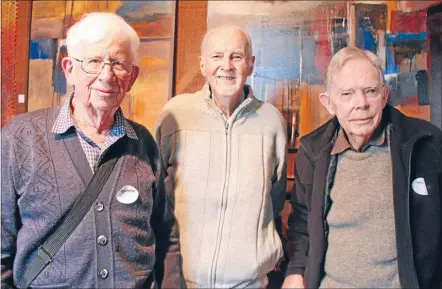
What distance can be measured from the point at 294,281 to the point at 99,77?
0.96 metres

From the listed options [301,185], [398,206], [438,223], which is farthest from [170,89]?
[438,223]

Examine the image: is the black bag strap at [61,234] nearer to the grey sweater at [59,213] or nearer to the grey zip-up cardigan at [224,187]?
the grey sweater at [59,213]

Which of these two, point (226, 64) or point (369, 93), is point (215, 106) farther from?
point (369, 93)

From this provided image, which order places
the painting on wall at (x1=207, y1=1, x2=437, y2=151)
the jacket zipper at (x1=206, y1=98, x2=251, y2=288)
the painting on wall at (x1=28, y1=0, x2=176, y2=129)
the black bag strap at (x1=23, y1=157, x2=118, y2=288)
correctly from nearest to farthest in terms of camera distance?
the black bag strap at (x1=23, y1=157, x2=118, y2=288), the jacket zipper at (x1=206, y1=98, x2=251, y2=288), the painting on wall at (x1=207, y1=1, x2=437, y2=151), the painting on wall at (x1=28, y1=0, x2=176, y2=129)

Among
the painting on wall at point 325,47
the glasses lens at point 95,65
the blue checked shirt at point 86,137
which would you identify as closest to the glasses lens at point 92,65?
the glasses lens at point 95,65

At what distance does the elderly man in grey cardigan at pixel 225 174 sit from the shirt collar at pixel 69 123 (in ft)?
0.78

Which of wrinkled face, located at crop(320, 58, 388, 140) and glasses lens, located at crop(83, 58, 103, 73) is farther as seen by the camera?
wrinkled face, located at crop(320, 58, 388, 140)

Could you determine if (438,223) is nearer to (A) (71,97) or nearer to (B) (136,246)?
(B) (136,246)

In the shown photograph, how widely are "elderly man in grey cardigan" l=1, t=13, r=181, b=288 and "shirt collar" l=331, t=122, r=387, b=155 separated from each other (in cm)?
65

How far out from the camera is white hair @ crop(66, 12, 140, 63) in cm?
121

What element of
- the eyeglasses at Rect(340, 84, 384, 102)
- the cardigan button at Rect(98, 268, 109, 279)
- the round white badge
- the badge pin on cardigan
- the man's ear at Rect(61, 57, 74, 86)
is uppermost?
the man's ear at Rect(61, 57, 74, 86)

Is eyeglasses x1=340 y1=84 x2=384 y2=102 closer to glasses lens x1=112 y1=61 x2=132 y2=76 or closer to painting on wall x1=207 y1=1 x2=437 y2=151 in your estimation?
painting on wall x1=207 y1=1 x2=437 y2=151

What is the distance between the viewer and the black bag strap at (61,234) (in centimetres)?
117

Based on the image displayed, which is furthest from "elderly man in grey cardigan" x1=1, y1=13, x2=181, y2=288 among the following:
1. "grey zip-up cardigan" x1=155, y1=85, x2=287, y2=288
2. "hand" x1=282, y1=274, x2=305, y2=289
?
"hand" x1=282, y1=274, x2=305, y2=289
